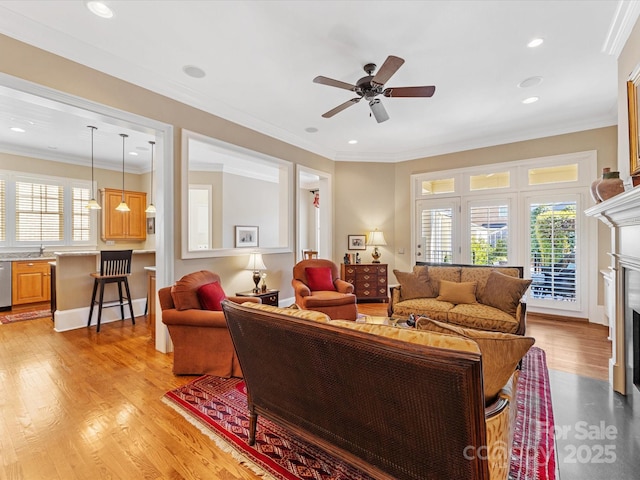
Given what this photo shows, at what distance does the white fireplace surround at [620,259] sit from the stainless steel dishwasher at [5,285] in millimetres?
8400

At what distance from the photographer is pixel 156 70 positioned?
3.28 meters

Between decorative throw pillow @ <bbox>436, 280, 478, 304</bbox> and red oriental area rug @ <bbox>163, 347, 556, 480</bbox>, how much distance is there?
1.03m

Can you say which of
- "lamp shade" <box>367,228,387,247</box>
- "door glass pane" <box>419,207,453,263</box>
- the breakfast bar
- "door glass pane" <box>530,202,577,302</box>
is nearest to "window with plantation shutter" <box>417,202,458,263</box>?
"door glass pane" <box>419,207,453,263</box>

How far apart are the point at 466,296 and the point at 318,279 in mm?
2076

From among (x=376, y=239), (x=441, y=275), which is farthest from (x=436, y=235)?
(x=441, y=275)

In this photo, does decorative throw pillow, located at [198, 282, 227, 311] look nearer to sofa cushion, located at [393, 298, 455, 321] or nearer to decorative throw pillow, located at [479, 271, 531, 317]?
sofa cushion, located at [393, 298, 455, 321]

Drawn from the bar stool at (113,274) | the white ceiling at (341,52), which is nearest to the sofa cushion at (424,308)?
the white ceiling at (341,52)

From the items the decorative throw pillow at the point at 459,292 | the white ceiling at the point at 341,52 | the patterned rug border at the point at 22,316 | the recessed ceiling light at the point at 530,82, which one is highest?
the recessed ceiling light at the point at 530,82

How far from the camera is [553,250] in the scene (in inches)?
192

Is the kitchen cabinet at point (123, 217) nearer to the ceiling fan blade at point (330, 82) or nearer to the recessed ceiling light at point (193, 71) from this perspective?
the recessed ceiling light at point (193, 71)

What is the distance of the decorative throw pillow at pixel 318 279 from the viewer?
185 inches

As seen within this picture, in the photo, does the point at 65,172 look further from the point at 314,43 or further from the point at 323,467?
the point at 323,467

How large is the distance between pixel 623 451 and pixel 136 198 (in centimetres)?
855

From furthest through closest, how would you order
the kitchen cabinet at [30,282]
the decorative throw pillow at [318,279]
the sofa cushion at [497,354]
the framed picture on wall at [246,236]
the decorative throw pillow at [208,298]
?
the framed picture on wall at [246,236]
the kitchen cabinet at [30,282]
the decorative throw pillow at [318,279]
the decorative throw pillow at [208,298]
the sofa cushion at [497,354]
